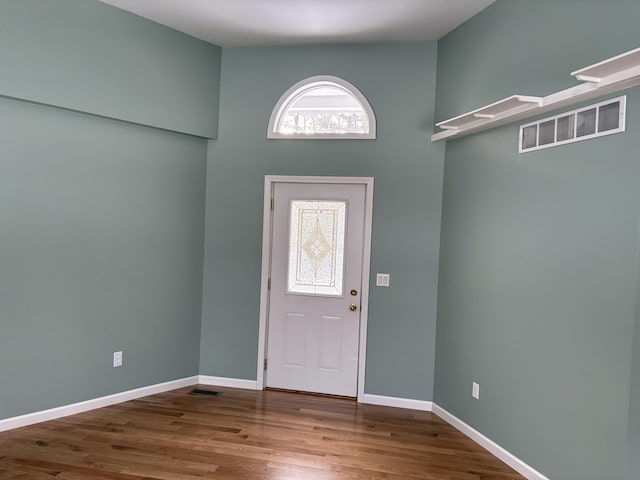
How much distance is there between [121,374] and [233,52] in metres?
3.07

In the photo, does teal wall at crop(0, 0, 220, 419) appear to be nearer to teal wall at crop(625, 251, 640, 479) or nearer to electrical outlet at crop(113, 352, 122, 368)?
electrical outlet at crop(113, 352, 122, 368)

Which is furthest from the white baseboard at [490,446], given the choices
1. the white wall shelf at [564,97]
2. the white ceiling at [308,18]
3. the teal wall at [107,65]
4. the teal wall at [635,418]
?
the teal wall at [107,65]

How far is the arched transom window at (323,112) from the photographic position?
14.4 ft

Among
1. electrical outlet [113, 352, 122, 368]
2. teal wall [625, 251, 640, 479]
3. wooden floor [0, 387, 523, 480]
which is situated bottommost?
wooden floor [0, 387, 523, 480]

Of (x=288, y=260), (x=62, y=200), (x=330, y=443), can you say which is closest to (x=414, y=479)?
(x=330, y=443)

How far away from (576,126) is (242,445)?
116 inches

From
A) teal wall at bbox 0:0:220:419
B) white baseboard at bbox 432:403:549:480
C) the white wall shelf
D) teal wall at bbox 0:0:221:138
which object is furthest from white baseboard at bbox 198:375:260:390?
the white wall shelf

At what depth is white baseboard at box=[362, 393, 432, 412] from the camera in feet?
14.0

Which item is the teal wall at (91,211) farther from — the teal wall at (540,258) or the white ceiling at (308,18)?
the teal wall at (540,258)

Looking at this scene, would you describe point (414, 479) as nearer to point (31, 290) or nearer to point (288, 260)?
point (288, 260)

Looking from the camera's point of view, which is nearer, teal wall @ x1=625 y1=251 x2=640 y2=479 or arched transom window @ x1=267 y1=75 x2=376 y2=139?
teal wall @ x1=625 y1=251 x2=640 y2=479

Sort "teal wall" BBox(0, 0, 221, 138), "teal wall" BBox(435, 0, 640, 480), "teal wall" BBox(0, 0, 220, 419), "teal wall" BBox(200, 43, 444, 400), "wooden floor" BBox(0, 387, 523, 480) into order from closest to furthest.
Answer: "teal wall" BBox(435, 0, 640, 480), "wooden floor" BBox(0, 387, 523, 480), "teal wall" BBox(0, 0, 221, 138), "teal wall" BBox(0, 0, 220, 419), "teal wall" BBox(200, 43, 444, 400)

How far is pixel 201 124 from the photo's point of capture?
448 cm

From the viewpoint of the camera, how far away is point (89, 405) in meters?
3.88
